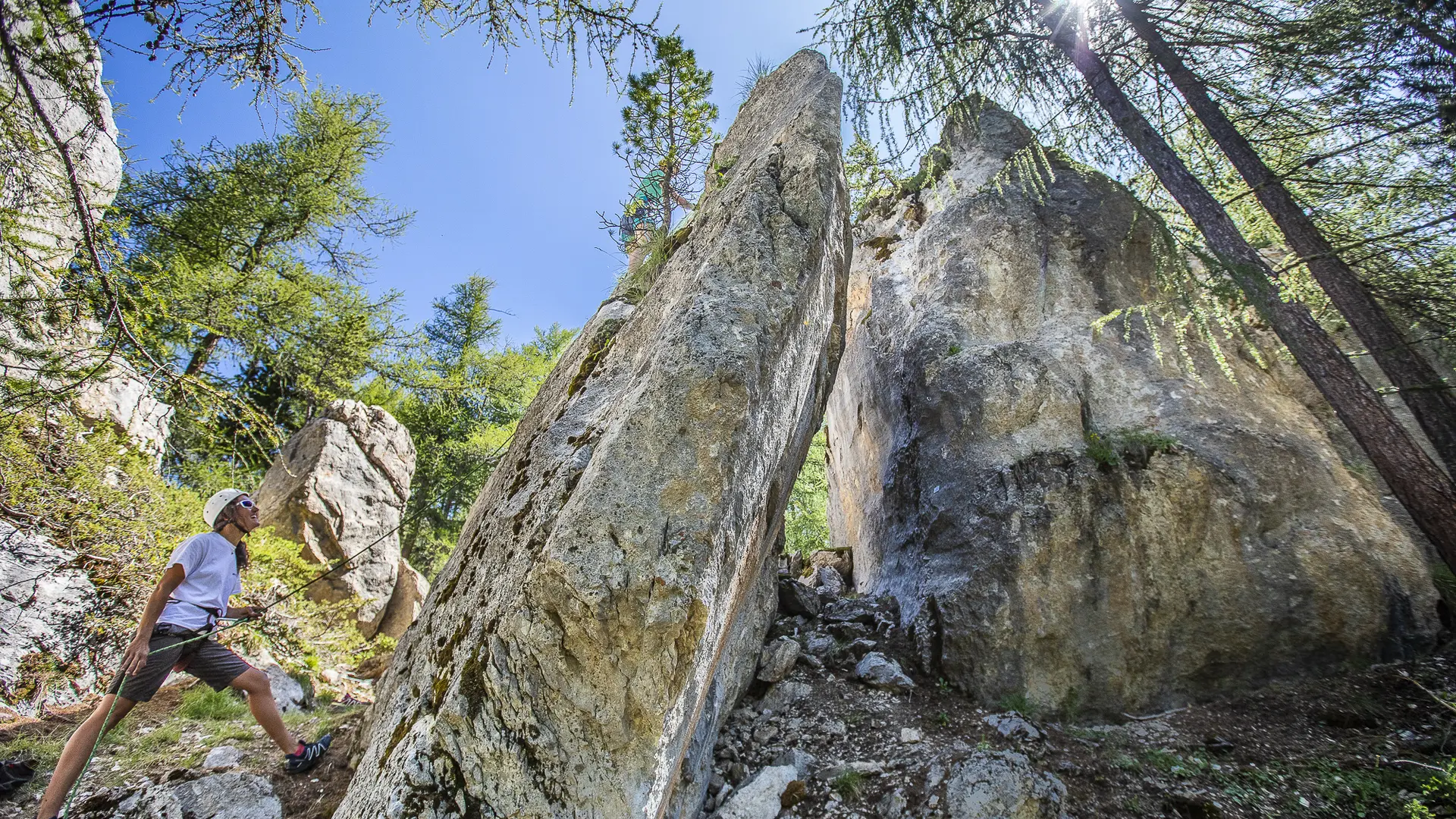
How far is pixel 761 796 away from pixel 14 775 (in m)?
4.93

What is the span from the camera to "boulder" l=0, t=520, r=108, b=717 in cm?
533

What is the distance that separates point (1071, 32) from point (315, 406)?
16266mm

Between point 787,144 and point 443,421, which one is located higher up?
point 443,421

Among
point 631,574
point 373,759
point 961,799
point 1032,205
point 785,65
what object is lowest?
point 961,799

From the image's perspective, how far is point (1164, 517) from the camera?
5.47 meters

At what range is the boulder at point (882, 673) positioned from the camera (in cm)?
531

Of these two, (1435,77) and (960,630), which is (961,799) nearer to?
(960,630)

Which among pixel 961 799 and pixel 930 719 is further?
pixel 930 719

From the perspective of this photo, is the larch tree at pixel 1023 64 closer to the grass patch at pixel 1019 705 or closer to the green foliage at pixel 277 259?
the grass patch at pixel 1019 705

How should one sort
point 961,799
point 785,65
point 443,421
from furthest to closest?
point 443,421 → point 785,65 → point 961,799

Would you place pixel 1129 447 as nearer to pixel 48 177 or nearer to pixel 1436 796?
pixel 1436 796

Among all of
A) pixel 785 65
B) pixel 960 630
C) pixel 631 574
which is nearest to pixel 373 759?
pixel 631 574

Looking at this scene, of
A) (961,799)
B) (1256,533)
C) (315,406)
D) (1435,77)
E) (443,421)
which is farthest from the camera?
(443,421)

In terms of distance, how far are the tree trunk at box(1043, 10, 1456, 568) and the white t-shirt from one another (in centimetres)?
812
